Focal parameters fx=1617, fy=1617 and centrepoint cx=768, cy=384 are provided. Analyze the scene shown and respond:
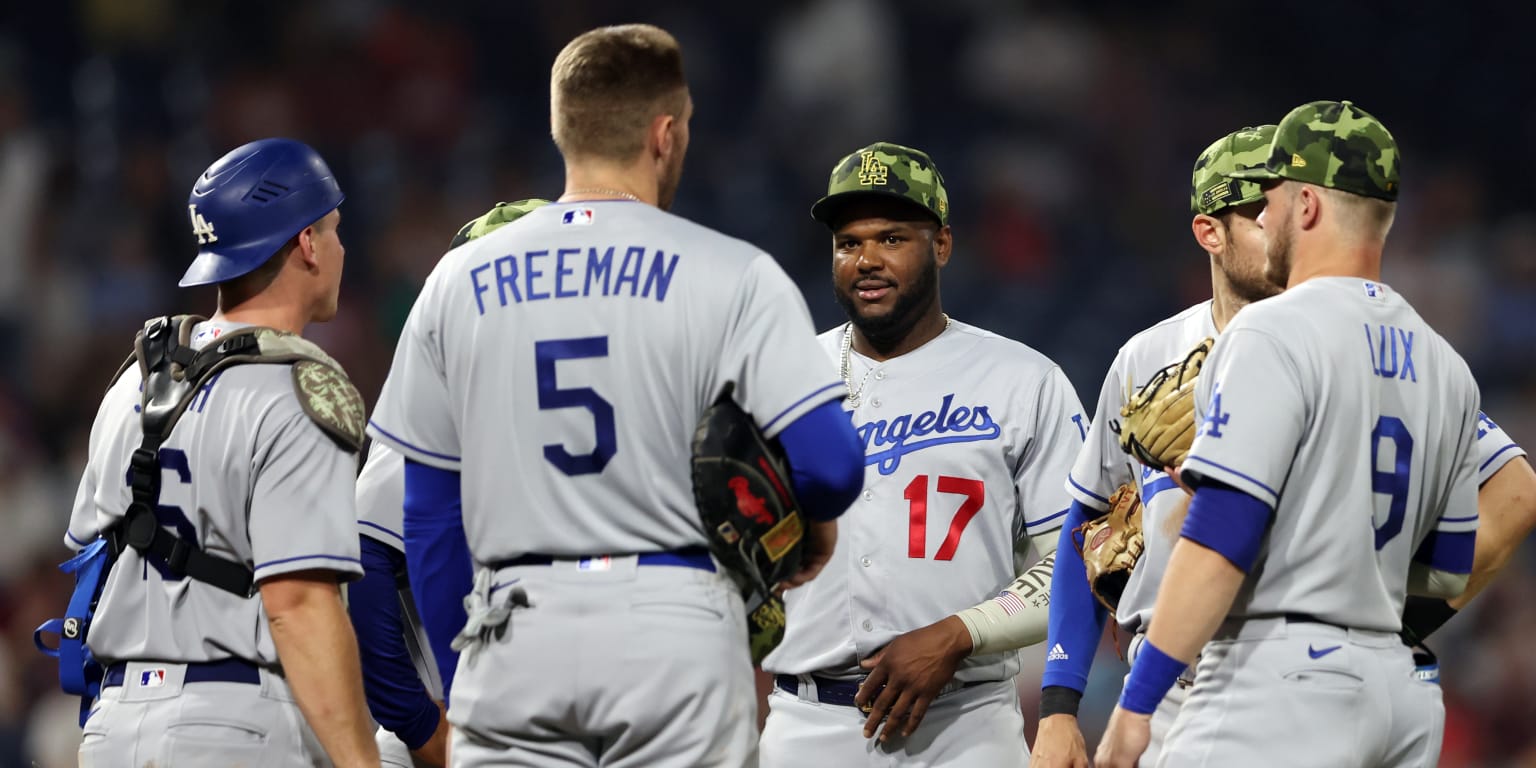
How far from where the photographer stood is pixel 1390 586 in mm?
3309

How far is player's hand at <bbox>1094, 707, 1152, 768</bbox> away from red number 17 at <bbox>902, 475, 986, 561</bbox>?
1183 millimetres

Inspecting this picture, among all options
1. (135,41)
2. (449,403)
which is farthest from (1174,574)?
(135,41)

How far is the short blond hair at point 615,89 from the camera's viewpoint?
3178 millimetres

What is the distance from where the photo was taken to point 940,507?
4453 mm

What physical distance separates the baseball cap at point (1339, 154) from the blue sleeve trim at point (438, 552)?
73.8 inches

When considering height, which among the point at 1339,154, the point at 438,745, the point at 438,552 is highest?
the point at 1339,154

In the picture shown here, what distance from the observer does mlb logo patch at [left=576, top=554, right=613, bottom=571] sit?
3000 millimetres

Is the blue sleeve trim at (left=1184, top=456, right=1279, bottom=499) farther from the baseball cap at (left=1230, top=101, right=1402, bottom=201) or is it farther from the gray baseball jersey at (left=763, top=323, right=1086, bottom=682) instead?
the gray baseball jersey at (left=763, top=323, right=1086, bottom=682)

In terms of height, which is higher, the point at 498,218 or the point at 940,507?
the point at 498,218

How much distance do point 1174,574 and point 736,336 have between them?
965mm

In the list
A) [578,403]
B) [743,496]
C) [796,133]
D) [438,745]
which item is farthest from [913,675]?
[796,133]

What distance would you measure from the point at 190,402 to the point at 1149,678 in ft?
6.78

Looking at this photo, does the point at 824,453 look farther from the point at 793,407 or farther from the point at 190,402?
the point at 190,402

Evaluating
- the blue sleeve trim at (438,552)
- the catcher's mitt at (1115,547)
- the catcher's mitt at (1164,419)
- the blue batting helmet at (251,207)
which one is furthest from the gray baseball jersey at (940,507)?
the blue batting helmet at (251,207)
